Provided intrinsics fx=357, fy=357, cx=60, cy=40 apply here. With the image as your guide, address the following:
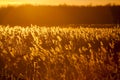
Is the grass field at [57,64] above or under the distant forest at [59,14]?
under

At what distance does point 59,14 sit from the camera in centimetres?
2395

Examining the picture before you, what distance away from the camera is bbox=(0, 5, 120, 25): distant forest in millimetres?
22641

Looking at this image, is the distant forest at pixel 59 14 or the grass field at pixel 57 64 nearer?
the grass field at pixel 57 64

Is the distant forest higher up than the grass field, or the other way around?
the distant forest

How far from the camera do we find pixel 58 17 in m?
23.6

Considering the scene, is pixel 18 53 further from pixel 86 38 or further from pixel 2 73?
pixel 86 38

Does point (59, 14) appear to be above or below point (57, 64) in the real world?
above

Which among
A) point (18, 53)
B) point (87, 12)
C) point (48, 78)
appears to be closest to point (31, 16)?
point (87, 12)

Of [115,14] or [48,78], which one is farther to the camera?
[115,14]

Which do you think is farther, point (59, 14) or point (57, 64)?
point (59, 14)

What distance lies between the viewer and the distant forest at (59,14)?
22.6 metres

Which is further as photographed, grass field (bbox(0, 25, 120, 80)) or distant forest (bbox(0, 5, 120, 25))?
distant forest (bbox(0, 5, 120, 25))

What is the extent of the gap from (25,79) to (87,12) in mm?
18742

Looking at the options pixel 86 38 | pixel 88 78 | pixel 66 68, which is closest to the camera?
pixel 88 78
